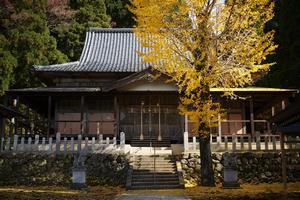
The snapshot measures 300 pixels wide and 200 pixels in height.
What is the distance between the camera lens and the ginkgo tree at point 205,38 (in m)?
12.5

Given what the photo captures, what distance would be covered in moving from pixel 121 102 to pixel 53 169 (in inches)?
283

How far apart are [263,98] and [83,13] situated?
22168 millimetres

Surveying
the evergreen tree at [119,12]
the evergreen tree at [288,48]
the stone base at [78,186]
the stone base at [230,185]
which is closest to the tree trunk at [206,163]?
the stone base at [230,185]

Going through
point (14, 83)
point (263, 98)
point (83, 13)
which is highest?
point (83, 13)

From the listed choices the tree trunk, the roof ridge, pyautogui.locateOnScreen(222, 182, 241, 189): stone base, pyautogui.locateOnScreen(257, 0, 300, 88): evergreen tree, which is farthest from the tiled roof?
pyautogui.locateOnScreen(222, 182, 241, 189): stone base

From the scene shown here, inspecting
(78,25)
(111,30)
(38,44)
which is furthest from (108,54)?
(78,25)

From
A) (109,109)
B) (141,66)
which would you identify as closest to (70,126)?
(109,109)

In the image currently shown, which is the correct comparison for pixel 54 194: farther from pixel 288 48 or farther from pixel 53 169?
pixel 288 48

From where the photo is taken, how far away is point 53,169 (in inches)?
679

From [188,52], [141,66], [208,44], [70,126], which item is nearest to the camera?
[208,44]

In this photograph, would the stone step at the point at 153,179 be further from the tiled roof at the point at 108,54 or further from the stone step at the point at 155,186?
the tiled roof at the point at 108,54

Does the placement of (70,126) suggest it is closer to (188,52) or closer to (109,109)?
(109,109)

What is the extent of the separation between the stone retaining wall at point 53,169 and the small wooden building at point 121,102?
155 inches

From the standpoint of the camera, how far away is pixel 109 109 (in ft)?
75.7
